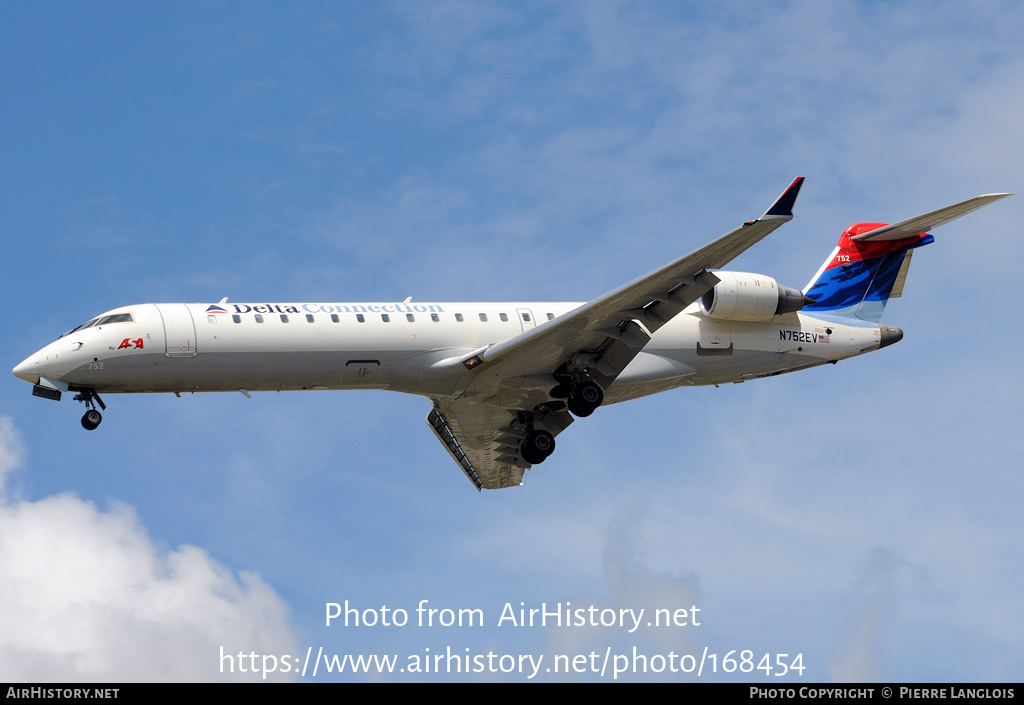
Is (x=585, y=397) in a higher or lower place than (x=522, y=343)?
lower

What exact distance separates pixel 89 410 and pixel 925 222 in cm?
1747

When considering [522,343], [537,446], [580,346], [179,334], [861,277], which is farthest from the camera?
[861,277]

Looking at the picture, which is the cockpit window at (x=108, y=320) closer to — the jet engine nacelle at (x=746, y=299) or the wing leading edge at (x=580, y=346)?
the wing leading edge at (x=580, y=346)

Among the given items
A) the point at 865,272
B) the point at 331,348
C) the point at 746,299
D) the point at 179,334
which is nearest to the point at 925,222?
the point at 865,272

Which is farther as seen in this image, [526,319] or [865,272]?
[865,272]

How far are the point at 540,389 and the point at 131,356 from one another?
8165mm

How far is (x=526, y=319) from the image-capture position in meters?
26.8

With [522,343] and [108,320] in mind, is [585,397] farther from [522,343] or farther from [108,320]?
[108,320]

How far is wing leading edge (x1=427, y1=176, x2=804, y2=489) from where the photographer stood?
23141 mm

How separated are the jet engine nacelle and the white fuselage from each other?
328 mm

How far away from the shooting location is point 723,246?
894 inches

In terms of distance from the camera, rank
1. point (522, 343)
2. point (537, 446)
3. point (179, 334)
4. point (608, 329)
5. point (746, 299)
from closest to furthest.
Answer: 1. point (179, 334)
2. point (522, 343)
3. point (608, 329)
4. point (746, 299)
5. point (537, 446)

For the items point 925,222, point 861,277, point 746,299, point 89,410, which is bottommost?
point 89,410
